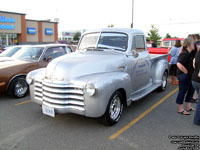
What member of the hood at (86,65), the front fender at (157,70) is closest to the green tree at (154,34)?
the front fender at (157,70)

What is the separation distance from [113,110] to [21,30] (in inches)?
1327

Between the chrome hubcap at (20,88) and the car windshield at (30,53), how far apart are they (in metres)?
1.01

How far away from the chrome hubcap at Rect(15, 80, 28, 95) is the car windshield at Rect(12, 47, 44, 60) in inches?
39.6

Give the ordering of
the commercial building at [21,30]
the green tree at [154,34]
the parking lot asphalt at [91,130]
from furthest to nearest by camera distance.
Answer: the green tree at [154,34]
the commercial building at [21,30]
the parking lot asphalt at [91,130]

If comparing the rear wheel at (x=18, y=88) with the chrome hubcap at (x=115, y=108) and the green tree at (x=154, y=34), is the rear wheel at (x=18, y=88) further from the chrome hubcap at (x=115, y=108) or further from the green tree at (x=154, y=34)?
the green tree at (x=154, y=34)

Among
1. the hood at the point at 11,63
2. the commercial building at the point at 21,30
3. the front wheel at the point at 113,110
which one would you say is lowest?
the front wheel at the point at 113,110

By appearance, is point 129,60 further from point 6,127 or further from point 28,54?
point 28,54

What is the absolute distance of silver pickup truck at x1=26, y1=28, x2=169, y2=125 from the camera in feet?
12.3

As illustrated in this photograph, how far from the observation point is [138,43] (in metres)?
5.50

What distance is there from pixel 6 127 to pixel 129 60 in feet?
10.3

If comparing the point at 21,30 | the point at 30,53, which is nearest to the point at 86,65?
the point at 30,53

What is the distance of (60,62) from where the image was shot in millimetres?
4145

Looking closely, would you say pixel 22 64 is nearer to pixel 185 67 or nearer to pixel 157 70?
pixel 157 70

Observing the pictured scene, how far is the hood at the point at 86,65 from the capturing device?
3949 mm
